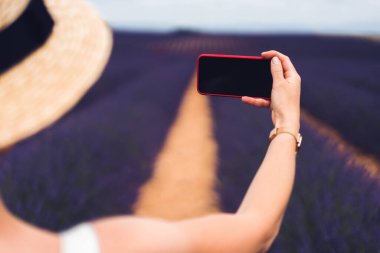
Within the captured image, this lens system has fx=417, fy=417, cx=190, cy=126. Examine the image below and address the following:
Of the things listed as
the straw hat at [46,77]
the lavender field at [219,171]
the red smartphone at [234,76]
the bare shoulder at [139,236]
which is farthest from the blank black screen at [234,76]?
the lavender field at [219,171]

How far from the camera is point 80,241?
0.64 meters

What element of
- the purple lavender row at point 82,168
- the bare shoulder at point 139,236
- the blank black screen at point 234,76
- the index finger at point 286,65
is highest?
the index finger at point 286,65

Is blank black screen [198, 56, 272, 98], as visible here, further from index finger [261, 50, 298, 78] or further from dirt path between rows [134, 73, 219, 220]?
dirt path between rows [134, 73, 219, 220]

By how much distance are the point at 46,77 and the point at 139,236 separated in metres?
0.38

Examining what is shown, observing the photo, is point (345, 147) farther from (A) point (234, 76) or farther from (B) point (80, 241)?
(B) point (80, 241)

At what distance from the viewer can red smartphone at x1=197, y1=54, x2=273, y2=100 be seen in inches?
45.0

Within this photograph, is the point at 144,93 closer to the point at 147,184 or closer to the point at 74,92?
the point at 147,184

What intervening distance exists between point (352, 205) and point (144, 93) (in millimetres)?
7119

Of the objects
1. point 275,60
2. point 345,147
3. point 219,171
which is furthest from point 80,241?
point 345,147

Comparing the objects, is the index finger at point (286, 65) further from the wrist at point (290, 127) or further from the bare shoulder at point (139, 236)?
the bare shoulder at point (139, 236)

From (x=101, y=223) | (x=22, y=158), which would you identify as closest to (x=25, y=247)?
(x=101, y=223)

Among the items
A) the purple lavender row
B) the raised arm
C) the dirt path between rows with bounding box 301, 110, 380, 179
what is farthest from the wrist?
the dirt path between rows with bounding box 301, 110, 380, 179

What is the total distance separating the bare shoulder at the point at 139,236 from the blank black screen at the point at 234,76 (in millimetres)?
568

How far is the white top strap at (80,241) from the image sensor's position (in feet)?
2.07
